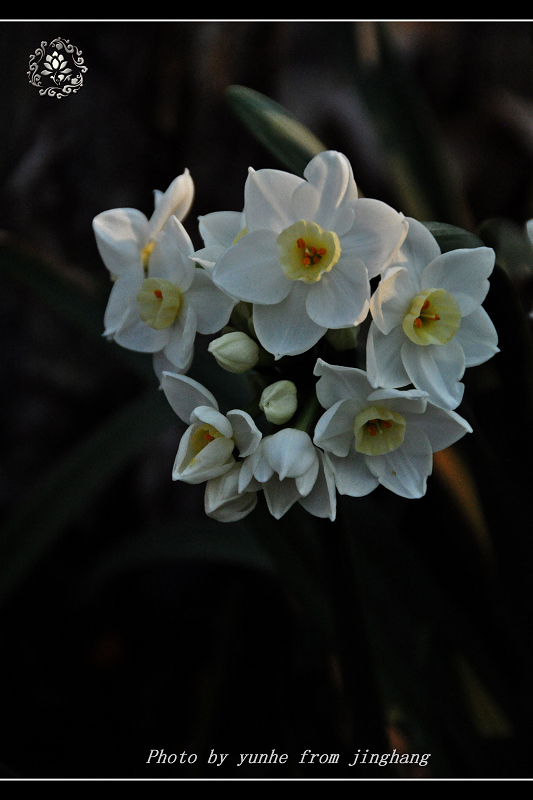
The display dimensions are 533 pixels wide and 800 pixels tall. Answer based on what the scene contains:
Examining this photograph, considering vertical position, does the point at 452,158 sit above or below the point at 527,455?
above

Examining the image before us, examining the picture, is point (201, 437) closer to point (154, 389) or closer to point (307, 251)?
point (307, 251)

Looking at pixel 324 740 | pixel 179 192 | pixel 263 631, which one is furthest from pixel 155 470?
pixel 179 192

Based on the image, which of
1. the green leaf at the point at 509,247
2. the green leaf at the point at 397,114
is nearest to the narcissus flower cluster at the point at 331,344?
the green leaf at the point at 509,247

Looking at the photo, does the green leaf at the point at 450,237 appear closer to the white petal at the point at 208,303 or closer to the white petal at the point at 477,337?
the white petal at the point at 477,337

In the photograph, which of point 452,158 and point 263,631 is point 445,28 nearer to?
→ point 452,158

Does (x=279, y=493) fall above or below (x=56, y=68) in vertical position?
below

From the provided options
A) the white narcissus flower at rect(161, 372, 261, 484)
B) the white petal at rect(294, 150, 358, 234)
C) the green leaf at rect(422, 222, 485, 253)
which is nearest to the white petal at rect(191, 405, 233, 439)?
the white narcissus flower at rect(161, 372, 261, 484)

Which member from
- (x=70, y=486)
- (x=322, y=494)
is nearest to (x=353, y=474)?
(x=322, y=494)
